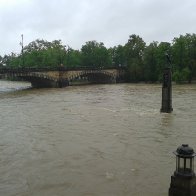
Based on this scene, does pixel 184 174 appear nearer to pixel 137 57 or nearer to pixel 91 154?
pixel 91 154

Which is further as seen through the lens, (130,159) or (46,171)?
(130,159)

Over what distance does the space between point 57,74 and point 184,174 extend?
69664 mm

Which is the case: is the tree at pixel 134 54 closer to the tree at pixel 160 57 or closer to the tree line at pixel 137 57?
the tree line at pixel 137 57

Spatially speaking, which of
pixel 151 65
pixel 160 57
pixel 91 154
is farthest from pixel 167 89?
pixel 151 65

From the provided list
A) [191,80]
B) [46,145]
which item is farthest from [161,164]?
[191,80]

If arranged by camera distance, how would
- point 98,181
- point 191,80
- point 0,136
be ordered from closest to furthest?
point 98,181, point 0,136, point 191,80

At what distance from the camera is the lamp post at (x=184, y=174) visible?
9000 millimetres

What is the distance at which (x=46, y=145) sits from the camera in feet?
58.3

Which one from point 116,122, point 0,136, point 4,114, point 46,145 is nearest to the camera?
point 46,145

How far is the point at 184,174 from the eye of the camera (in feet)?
30.3

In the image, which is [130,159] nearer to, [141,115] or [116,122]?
[116,122]

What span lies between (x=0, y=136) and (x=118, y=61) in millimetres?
99912

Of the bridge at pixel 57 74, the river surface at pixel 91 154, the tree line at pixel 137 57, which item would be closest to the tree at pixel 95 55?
the tree line at pixel 137 57

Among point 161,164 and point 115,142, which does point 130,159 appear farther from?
point 115,142
